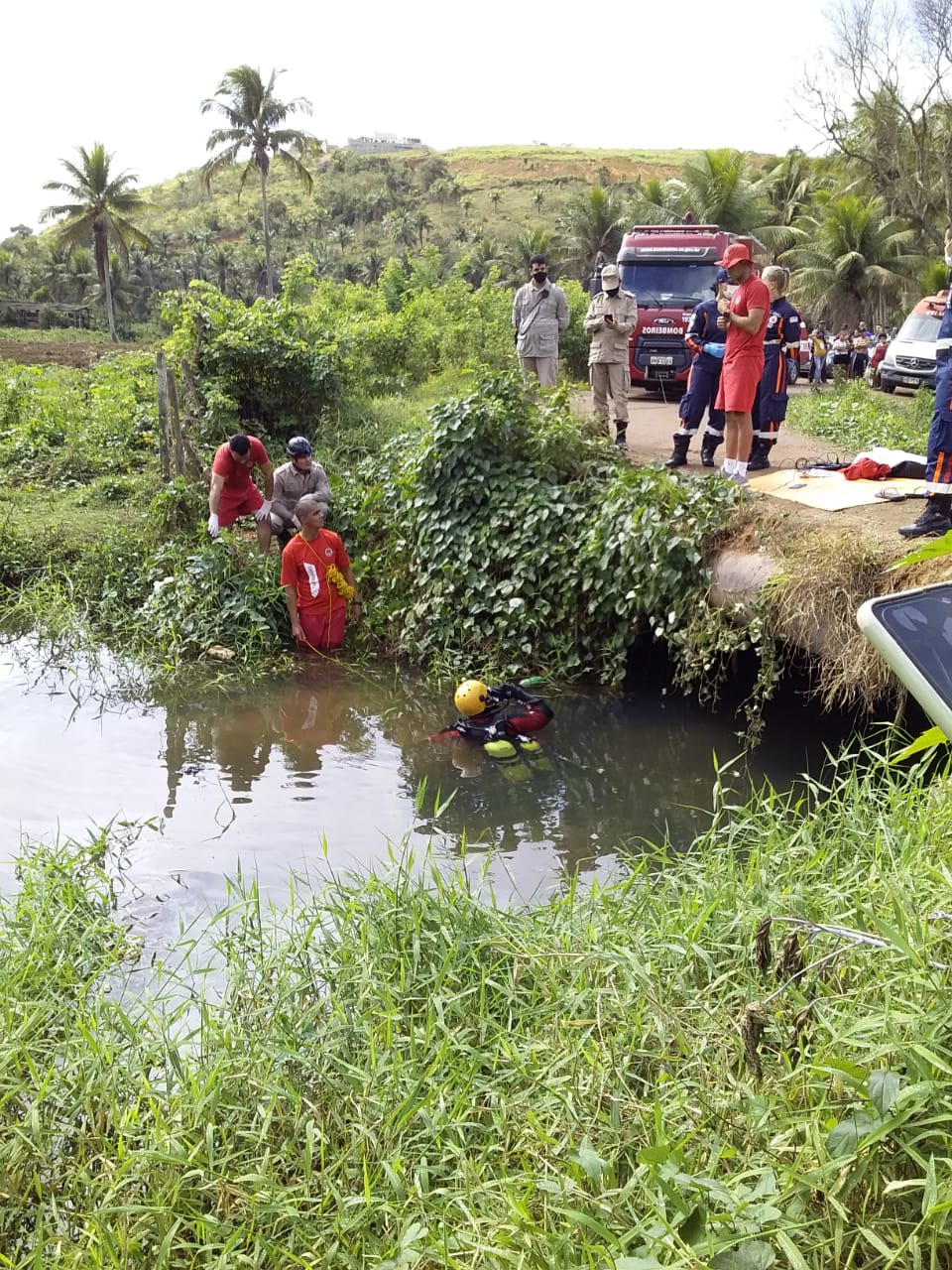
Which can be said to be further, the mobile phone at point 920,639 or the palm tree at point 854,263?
the palm tree at point 854,263

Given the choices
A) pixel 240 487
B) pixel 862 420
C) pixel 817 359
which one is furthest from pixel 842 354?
pixel 240 487

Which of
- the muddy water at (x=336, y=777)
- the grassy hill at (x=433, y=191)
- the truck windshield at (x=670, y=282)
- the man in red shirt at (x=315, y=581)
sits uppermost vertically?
the grassy hill at (x=433, y=191)

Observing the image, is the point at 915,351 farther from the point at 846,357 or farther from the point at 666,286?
the point at 846,357

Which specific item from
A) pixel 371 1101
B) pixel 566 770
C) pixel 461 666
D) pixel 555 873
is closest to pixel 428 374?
pixel 461 666

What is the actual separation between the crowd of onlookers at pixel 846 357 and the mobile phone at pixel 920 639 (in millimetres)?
19263

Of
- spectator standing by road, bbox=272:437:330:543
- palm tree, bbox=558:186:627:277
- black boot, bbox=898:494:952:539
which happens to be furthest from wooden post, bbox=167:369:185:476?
palm tree, bbox=558:186:627:277

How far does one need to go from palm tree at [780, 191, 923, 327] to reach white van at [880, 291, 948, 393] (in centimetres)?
1815

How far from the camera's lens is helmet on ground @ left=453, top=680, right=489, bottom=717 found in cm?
693

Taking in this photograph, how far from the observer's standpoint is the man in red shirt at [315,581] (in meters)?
8.35

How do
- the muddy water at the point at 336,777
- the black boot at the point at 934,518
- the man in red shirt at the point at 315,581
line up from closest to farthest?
the muddy water at the point at 336,777, the black boot at the point at 934,518, the man in red shirt at the point at 315,581

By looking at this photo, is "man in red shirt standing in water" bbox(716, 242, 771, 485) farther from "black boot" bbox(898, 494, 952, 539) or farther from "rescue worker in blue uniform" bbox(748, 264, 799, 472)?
"black boot" bbox(898, 494, 952, 539)

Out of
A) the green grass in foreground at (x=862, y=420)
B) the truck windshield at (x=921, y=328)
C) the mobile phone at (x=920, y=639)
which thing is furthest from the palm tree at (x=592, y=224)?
the mobile phone at (x=920, y=639)

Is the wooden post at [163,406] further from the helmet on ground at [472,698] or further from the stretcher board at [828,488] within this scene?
the stretcher board at [828,488]

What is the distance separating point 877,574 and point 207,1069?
16.1ft
